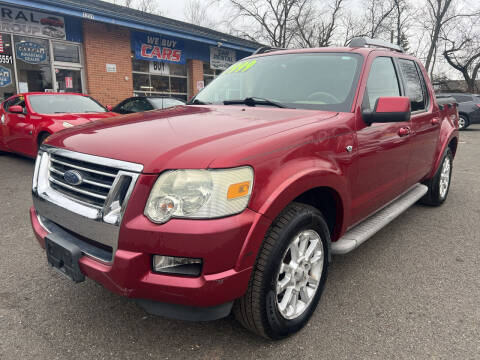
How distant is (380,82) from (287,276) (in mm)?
1880

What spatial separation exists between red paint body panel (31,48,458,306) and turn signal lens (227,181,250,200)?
0.05 metres

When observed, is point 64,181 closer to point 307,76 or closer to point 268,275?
point 268,275

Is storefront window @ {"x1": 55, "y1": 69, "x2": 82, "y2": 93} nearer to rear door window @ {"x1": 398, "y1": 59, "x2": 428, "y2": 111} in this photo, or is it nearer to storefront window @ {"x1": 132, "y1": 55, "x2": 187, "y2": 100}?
storefront window @ {"x1": 132, "y1": 55, "x2": 187, "y2": 100}

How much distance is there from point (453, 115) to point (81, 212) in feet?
15.6

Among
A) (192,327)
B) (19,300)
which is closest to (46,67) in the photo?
(19,300)

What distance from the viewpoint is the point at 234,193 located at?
1733 mm

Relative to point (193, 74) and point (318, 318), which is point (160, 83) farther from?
point (318, 318)

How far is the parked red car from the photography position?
20.9 feet

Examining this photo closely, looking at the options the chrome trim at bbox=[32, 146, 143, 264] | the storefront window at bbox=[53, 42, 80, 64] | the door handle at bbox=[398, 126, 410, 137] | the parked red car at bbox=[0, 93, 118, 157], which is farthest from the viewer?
the storefront window at bbox=[53, 42, 80, 64]

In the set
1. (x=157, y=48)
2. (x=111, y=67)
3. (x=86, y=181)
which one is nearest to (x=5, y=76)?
(x=111, y=67)

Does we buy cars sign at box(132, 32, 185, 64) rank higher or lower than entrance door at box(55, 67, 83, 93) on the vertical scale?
higher

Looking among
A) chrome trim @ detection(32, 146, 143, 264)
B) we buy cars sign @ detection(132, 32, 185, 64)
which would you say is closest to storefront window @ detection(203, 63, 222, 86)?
we buy cars sign @ detection(132, 32, 185, 64)

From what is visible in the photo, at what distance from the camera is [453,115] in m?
4.82

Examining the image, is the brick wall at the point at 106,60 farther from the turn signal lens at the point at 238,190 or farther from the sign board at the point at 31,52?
the turn signal lens at the point at 238,190
